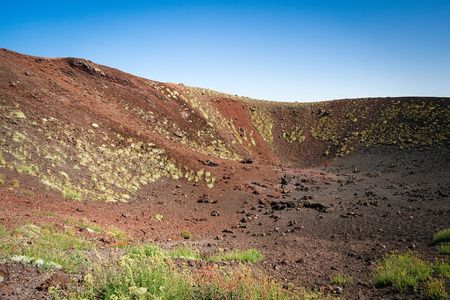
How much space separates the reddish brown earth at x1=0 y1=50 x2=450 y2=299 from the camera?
25.6 ft

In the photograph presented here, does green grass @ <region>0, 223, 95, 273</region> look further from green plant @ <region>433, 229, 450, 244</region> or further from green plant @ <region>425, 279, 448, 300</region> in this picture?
green plant @ <region>433, 229, 450, 244</region>

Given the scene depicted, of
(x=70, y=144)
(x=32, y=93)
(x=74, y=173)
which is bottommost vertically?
(x=74, y=173)

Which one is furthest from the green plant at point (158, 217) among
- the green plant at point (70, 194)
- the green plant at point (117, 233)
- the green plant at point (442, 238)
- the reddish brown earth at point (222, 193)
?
the green plant at point (442, 238)

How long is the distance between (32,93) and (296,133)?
128 ft

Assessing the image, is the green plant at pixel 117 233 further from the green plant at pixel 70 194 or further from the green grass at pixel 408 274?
the green grass at pixel 408 274

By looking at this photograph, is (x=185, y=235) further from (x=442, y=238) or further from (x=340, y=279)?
(x=442, y=238)

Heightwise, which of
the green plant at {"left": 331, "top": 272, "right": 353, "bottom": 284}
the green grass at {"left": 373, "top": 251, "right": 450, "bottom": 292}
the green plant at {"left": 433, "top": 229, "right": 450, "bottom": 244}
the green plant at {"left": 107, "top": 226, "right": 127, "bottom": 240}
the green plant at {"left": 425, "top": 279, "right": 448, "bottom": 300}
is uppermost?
the green plant at {"left": 425, "top": 279, "right": 448, "bottom": 300}

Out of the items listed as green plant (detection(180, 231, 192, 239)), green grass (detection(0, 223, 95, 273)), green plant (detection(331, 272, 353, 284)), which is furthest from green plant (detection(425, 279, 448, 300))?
green plant (detection(180, 231, 192, 239))

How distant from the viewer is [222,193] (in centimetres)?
1784

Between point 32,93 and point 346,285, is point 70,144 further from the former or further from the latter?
point 346,285

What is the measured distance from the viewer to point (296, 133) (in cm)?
4409

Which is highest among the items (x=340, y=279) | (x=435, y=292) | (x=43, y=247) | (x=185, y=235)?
(x=435, y=292)

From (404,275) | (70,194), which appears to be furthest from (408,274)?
(70,194)

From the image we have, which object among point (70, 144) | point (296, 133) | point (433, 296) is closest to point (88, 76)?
point (70, 144)
